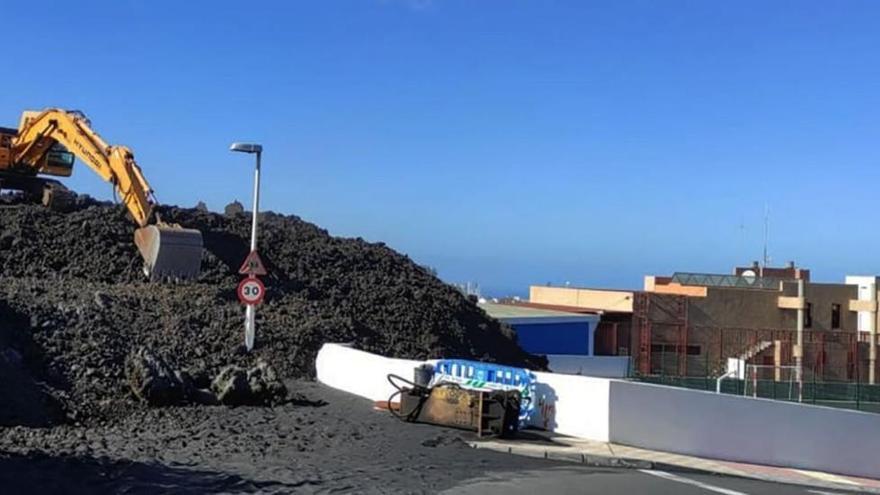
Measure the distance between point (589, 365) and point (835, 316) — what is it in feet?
110

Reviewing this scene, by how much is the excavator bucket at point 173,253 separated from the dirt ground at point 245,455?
444 inches

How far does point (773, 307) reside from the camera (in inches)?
2488

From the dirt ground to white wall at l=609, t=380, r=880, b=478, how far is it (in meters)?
2.55

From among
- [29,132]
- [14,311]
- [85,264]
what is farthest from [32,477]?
[29,132]

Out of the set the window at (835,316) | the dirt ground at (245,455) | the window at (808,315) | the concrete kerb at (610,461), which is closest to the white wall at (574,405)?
the concrete kerb at (610,461)

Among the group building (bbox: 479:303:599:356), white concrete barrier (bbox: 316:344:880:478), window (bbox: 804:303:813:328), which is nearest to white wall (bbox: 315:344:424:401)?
white concrete barrier (bbox: 316:344:880:478)

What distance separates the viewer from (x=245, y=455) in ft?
39.9

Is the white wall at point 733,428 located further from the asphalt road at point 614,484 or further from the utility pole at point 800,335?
the utility pole at point 800,335

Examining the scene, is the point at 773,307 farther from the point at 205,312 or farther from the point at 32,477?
the point at 32,477

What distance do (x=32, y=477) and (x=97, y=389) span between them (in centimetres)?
706

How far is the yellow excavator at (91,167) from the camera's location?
1047 inches

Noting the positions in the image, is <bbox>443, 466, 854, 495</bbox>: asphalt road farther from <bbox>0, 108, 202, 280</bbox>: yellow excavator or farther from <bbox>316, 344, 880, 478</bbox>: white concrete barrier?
<bbox>0, 108, 202, 280</bbox>: yellow excavator

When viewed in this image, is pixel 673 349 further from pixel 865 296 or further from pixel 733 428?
pixel 733 428

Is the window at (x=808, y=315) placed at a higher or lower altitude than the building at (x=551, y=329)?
higher
